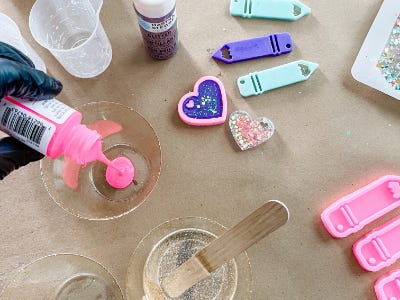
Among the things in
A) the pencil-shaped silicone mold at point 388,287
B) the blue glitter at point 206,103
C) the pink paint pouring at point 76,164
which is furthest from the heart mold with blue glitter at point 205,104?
the pencil-shaped silicone mold at point 388,287

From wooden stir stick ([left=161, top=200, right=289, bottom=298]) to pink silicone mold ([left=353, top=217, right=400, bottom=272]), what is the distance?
0.87 feet

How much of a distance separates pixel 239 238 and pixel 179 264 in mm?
250

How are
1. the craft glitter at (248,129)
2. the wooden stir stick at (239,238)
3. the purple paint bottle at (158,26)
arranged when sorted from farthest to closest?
1. the craft glitter at (248,129)
2. the purple paint bottle at (158,26)
3. the wooden stir stick at (239,238)

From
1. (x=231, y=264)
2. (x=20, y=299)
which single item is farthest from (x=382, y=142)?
(x=20, y=299)

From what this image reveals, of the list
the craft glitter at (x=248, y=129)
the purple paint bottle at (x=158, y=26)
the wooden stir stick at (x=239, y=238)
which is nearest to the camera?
the wooden stir stick at (x=239, y=238)

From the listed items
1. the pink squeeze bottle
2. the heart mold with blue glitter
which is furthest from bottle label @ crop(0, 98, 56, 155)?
the heart mold with blue glitter

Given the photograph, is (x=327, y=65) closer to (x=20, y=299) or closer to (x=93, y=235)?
(x=93, y=235)

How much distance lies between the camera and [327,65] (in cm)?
78

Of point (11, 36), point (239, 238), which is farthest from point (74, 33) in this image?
point (239, 238)

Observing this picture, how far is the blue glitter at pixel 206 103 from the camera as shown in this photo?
745 mm

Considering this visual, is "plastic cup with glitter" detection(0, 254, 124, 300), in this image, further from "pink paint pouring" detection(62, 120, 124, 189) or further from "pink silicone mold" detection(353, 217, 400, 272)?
"pink silicone mold" detection(353, 217, 400, 272)

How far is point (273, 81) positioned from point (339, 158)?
157mm

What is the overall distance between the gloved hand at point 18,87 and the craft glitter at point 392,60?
0.50 metres

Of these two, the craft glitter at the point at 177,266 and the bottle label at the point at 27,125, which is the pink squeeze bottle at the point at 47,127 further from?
the craft glitter at the point at 177,266
